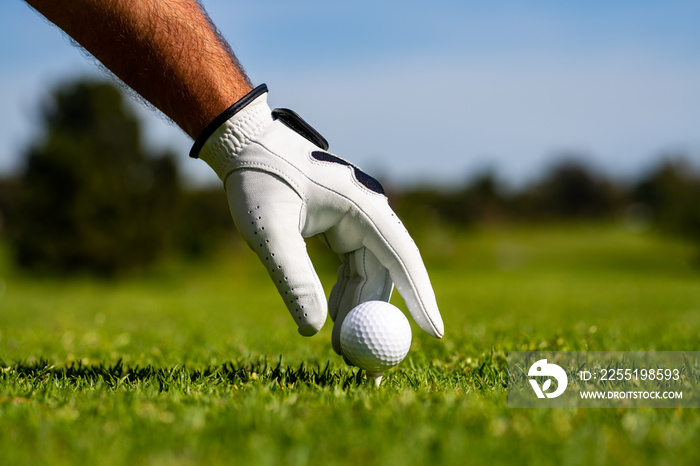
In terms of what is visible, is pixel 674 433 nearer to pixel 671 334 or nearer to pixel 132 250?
pixel 671 334

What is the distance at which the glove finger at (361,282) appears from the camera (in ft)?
11.5

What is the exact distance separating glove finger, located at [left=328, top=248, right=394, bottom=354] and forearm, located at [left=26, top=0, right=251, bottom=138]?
3.74ft

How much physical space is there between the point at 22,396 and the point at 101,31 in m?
1.84

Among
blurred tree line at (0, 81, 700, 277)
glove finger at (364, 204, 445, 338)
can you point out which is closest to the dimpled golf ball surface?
glove finger at (364, 204, 445, 338)

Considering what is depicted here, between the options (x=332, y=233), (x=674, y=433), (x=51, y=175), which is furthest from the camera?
(x=51, y=175)

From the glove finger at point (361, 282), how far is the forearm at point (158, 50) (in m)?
1.14

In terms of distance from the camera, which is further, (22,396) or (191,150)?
(191,150)

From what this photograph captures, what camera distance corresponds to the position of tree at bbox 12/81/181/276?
3369 centimetres

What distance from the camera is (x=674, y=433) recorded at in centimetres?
219

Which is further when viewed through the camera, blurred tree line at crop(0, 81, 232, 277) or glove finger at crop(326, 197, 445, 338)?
blurred tree line at crop(0, 81, 232, 277)

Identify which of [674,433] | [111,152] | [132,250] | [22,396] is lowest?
[22,396]

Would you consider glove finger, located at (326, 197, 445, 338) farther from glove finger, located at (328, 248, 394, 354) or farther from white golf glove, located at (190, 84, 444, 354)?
glove finger, located at (328, 248, 394, 354)

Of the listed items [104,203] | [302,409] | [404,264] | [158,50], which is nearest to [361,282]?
[404,264]

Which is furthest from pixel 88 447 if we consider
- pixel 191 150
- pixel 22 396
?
pixel 191 150
